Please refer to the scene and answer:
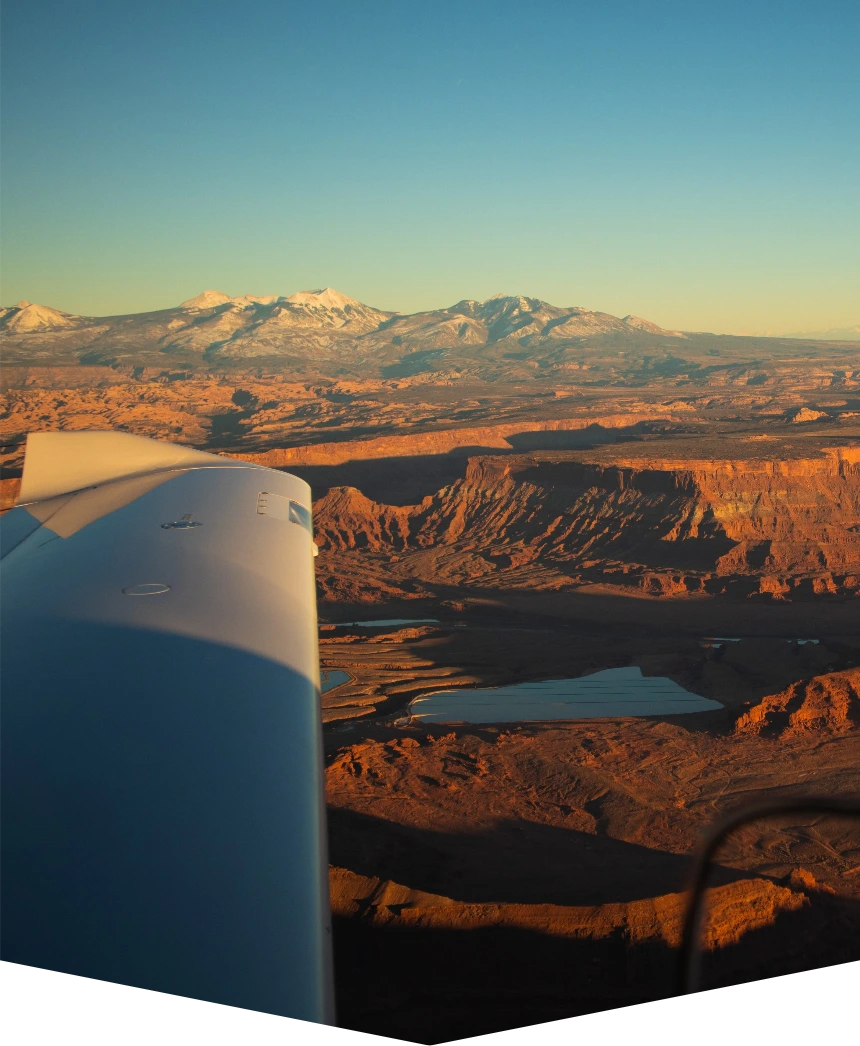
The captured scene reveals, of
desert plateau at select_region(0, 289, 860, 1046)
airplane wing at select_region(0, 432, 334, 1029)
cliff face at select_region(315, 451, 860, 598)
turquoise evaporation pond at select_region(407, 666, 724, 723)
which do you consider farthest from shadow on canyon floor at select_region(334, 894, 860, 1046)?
cliff face at select_region(315, 451, 860, 598)

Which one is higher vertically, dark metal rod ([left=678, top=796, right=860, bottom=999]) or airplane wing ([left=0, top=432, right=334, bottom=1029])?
dark metal rod ([left=678, top=796, right=860, bottom=999])

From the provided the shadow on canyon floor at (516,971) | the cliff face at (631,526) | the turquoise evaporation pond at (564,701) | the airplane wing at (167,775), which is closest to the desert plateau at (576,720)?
the shadow on canyon floor at (516,971)

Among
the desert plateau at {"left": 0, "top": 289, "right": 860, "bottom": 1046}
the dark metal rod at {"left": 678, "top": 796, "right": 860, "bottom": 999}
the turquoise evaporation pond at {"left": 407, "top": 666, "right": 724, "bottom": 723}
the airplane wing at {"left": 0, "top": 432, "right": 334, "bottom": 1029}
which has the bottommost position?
the turquoise evaporation pond at {"left": 407, "top": 666, "right": 724, "bottom": 723}

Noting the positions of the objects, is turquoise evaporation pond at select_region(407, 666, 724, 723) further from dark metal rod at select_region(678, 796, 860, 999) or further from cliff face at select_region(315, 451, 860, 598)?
dark metal rod at select_region(678, 796, 860, 999)

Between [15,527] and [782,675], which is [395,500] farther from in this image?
[15,527]

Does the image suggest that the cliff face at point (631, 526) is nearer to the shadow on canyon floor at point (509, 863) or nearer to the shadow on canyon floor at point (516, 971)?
the shadow on canyon floor at point (509, 863)

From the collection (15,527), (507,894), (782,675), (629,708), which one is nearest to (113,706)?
(15,527)
